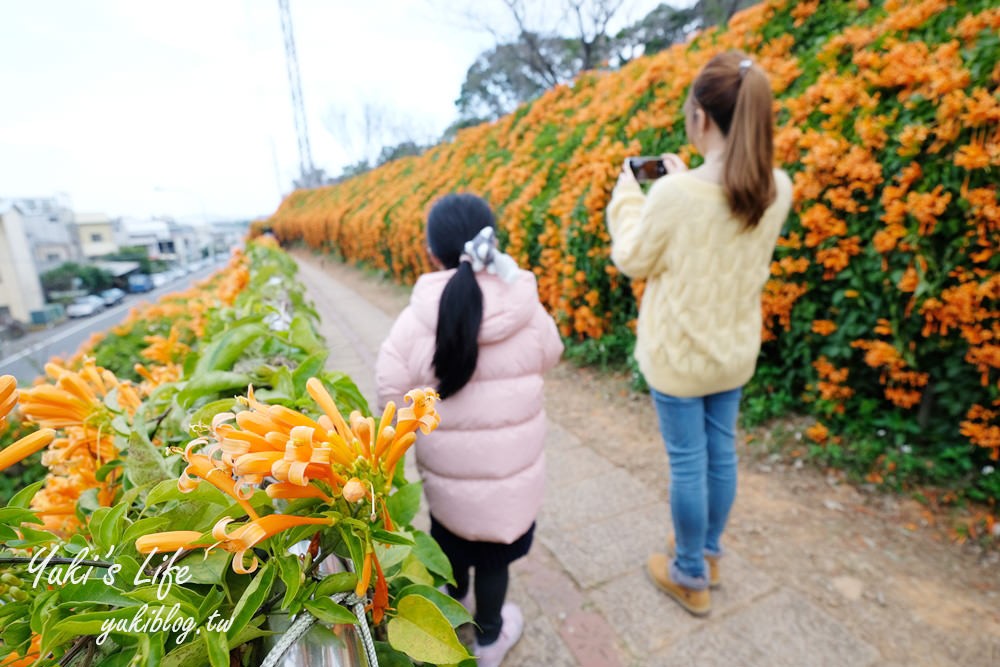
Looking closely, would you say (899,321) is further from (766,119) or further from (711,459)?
(766,119)

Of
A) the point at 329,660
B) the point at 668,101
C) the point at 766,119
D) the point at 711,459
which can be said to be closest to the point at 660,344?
the point at 711,459

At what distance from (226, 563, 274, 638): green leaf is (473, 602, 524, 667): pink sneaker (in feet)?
5.17

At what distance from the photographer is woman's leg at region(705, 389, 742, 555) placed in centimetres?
194

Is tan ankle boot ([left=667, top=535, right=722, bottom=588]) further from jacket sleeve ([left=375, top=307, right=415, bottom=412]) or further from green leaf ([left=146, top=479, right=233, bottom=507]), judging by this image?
green leaf ([left=146, top=479, right=233, bottom=507])

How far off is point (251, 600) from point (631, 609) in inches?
78.2

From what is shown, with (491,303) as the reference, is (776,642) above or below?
below

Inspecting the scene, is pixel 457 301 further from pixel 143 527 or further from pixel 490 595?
pixel 490 595

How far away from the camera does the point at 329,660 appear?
0.63 m

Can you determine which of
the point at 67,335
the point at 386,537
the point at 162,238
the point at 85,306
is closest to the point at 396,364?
the point at 386,537

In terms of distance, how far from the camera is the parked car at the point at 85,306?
43469mm

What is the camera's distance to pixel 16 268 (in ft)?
120

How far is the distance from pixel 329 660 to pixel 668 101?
4.77 meters

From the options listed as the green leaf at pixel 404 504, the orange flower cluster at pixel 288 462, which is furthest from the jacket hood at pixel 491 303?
the orange flower cluster at pixel 288 462

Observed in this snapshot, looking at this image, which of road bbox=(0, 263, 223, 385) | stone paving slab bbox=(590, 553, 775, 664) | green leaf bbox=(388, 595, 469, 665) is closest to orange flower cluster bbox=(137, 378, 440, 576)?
A: green leaf bbox=(388, 595, 469, 665)
